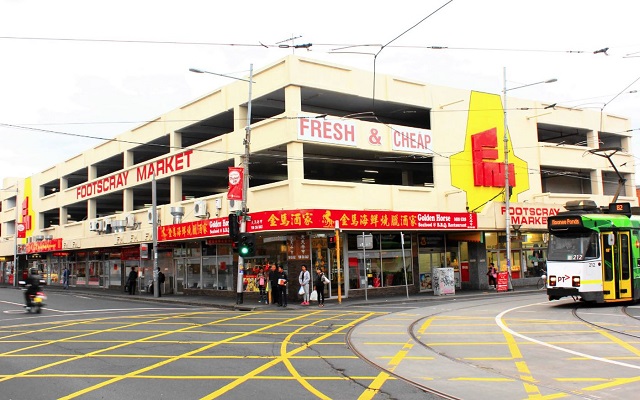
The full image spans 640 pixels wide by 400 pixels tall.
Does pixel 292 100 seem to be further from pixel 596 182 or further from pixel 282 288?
pixel 596 182

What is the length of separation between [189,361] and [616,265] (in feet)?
47.1

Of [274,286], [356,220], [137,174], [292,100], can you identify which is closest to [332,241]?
[356,220]

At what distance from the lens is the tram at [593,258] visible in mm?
17906

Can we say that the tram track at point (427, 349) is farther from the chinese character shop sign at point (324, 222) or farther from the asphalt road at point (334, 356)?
the chinese character shop sign at point (324, 222)

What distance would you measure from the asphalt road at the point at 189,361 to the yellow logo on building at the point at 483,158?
51.0ft

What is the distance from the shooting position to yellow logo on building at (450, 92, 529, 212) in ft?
102

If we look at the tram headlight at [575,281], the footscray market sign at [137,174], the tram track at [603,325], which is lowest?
the tram track at [603,325]

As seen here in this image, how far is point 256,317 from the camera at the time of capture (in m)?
19.2

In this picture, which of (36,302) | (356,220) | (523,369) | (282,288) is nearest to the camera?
(523,369)

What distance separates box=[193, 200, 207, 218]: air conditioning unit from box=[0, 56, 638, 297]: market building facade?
0.22 ft

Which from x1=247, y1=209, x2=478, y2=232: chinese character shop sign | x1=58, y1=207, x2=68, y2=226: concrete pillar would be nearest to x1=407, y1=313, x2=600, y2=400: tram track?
x1=247, y1=209, x2=478, y2=232: chinese character shop sign

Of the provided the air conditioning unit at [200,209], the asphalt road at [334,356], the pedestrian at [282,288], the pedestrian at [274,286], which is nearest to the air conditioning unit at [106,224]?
the air conditioning unit at [200,209]

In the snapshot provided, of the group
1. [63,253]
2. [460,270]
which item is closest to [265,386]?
[460,270]

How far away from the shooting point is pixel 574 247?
59.9ft
